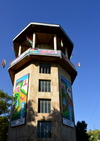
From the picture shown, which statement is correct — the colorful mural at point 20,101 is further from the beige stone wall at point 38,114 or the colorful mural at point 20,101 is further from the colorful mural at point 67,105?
the colorful mural at point 67,105

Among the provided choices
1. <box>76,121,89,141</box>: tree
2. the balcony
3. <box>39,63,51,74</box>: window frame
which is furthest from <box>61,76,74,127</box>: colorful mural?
<box>76,121,89,141</box>: tree

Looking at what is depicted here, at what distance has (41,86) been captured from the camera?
22.8m

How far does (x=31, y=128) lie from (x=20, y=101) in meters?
4.92

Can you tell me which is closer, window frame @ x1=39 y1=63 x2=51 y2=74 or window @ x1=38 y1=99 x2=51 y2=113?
window @ x1=38 y1=99 x2=51 y2=113

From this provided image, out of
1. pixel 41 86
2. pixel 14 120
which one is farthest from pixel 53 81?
pixel 14 120

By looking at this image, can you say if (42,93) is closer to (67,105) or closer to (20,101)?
(20,101)

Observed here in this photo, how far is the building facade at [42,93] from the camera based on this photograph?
19.5 m

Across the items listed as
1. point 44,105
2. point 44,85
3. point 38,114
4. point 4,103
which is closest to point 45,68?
point 44,85

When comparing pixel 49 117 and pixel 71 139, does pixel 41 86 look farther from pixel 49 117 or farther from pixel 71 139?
pixel 71 139

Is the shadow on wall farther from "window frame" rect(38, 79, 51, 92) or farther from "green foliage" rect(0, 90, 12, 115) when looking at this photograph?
"green foliage" rect(0, 90, 12, 115)

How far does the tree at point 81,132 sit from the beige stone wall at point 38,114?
622cm

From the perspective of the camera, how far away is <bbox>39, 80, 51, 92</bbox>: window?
2259 centimetres

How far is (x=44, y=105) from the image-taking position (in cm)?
2123

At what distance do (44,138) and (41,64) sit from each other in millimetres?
11592
